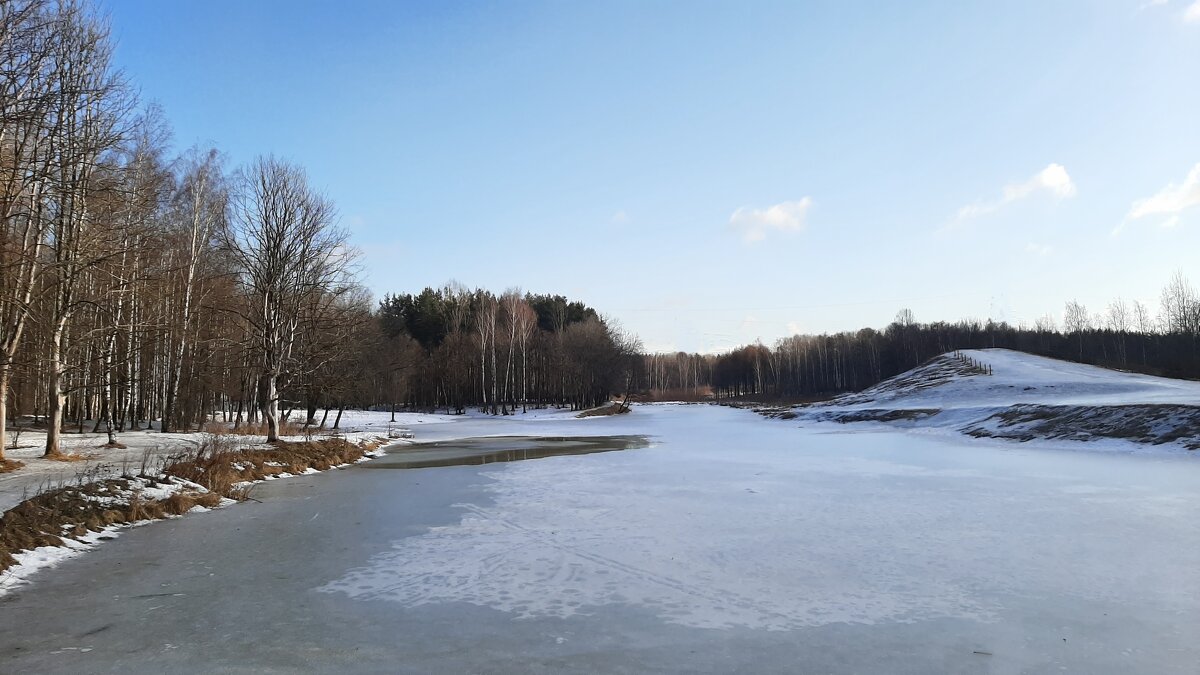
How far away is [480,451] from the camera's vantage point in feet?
77.4

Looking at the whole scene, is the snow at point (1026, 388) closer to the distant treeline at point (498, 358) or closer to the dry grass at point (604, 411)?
the dry grass at point (604, 411)

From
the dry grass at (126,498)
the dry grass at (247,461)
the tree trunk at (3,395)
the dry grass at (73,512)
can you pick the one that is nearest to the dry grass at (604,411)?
the dry grass at (247,461)

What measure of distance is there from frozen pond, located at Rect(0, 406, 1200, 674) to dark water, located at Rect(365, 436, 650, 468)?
7339mm

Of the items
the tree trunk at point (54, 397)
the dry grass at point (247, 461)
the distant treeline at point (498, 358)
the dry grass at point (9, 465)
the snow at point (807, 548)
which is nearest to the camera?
the snow at point (807, 548)

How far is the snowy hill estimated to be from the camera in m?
20.0

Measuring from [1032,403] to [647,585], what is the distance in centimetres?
3015

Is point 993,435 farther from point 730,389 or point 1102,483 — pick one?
point 730,389

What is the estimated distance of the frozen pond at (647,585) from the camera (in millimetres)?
4426

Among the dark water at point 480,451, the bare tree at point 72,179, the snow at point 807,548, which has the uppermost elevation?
the bare tree at point 72,179

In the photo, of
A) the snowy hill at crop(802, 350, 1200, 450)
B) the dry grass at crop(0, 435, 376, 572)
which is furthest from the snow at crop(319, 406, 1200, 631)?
the snowy hill at crop(802, 350, 1200, 450)

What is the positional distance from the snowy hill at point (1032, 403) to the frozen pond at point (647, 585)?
984 cm

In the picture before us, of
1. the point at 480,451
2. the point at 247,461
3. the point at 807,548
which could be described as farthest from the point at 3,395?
the point at 807,548

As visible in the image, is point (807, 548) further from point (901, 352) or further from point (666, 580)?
point (901, 352)

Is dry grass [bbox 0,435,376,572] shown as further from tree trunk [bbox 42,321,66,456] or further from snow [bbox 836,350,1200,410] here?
snow [bbox 836,350,1200,410]
